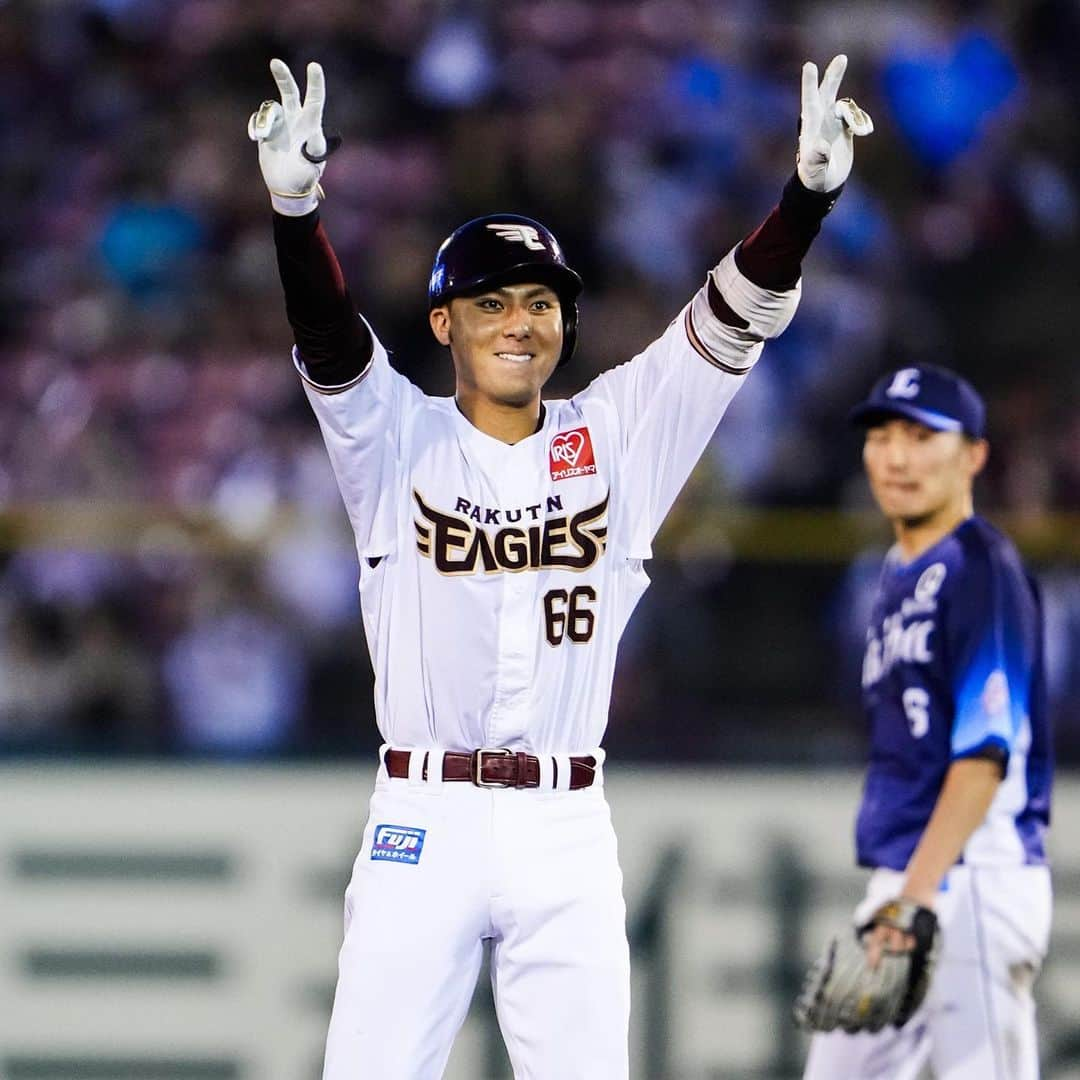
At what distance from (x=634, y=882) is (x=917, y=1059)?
1.51 m

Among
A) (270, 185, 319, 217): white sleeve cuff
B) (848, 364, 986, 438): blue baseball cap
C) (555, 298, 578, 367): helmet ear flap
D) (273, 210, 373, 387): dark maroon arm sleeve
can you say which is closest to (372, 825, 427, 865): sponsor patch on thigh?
(273, 210, 373, 387): dark maroon arm sleeve

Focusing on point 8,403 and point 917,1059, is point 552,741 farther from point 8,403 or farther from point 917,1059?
point 8,403

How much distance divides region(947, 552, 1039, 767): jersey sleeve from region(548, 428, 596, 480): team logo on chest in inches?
41.5

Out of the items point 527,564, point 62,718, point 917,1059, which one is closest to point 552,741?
point 527,564

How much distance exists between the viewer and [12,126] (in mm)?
9672

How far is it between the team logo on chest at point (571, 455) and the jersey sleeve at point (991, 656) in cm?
105

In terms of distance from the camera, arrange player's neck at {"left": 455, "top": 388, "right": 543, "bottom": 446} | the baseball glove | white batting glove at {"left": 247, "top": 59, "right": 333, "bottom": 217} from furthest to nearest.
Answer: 1. the baseball glove
2. player's neck at {"left": 455, "top": 388, "right": 543, "bottom": 446}
3. white batting glove at {"left": 247, "top": 59, "right": 333, "bottom": 217}

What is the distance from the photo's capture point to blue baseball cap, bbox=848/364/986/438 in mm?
4609

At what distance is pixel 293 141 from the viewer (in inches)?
135

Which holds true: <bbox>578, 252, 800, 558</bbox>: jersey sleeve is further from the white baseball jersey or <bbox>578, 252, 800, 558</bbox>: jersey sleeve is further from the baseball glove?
the baseball glove

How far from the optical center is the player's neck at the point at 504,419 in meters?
3.79

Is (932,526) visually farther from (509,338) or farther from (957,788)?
(509,338)

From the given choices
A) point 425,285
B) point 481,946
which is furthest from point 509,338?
point 425,285

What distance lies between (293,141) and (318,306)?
0.29 meters
